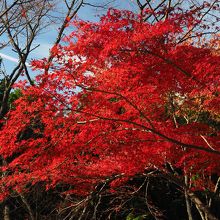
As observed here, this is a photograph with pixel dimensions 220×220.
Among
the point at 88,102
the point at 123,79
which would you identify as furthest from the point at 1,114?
the point at 123,79

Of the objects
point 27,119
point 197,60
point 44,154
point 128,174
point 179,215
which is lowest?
point 179,215

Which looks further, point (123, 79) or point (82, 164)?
point (82, 164)

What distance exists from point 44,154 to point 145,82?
3398 mm

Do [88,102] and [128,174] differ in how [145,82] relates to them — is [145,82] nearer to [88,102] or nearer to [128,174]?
[88,102]

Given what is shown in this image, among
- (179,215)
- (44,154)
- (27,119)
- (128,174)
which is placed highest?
(27,119)

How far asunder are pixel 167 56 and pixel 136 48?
96 cm

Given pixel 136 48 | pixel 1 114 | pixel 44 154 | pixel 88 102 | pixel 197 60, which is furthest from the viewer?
pixel 1 114

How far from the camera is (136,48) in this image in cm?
658

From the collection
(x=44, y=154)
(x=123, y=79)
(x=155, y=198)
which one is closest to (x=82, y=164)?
(x=44, y=154)

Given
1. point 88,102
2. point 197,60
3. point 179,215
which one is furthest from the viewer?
point 179,215

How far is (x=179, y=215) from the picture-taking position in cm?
1448

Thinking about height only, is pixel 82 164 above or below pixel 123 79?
below

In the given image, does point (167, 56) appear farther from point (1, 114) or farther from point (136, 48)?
point (1, 114)

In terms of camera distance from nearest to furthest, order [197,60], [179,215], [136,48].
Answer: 1. [136,48]
2. [197,60]
3. [179,215]
